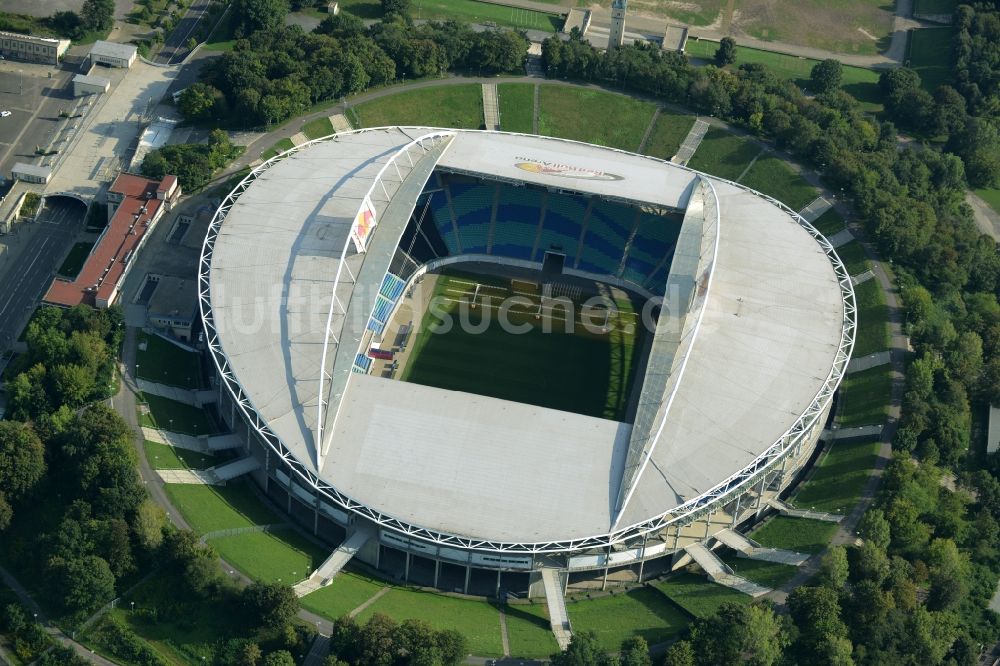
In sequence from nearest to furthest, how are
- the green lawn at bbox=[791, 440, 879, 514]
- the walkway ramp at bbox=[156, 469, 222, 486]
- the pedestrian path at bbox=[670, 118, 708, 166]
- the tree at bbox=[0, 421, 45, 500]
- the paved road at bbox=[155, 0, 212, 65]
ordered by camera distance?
1. the tree at bbox=[0, 421, 45, 500]
2. the walkway ramp at bbox=[156, 469, 222, 486]
3. the green lawn at bbox=[791, 440, 879, 514]
4. the pedestrian path at bbox=[670, 118, 708, 166]
5. the paved road at bbox=[155, 0, 212, 65]

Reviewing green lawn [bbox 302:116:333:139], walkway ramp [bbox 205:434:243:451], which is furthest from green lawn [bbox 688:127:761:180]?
walkway ramp [bbox 205:434:243:451]

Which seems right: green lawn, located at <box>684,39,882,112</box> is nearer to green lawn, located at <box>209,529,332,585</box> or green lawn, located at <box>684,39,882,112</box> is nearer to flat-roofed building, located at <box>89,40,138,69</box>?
flat-roofed building, located at <box>89,40,138,69</box>

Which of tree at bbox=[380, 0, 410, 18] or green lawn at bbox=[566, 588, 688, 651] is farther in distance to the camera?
tree at bbox=[380, 0, 410, 18]

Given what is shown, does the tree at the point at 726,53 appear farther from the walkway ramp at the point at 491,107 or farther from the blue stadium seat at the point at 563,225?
the blue stadium seat at the point at 563,225

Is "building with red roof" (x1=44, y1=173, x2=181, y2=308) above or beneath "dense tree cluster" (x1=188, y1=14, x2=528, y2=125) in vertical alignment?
beneath

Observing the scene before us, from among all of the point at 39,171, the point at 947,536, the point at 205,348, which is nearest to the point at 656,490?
the point at 947,536

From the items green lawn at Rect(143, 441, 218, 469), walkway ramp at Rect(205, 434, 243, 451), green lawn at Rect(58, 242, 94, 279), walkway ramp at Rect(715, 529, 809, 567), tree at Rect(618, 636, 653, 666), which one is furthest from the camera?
green lawn at Rect(58, 242, 94, 279)

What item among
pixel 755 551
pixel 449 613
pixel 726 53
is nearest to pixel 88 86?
pixel 726 53
